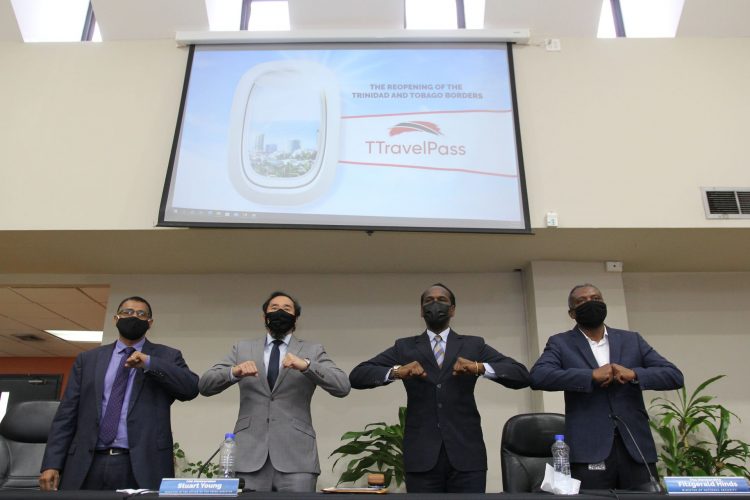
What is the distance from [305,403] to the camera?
238cm

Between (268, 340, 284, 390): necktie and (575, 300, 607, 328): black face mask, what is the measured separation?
1235mm

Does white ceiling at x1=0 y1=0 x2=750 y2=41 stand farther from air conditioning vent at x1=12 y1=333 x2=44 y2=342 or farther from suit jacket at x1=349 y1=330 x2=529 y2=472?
air conditioning vent at x1=12 y1=333 x2=44 y2=342

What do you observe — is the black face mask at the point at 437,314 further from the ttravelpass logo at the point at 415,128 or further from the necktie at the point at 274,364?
the ttravelpass logo at the point at 415,128

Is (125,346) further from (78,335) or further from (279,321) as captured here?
(78,335)

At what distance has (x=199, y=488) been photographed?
1.46 meters

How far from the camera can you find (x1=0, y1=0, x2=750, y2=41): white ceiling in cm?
409

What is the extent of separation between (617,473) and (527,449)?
0.34 m

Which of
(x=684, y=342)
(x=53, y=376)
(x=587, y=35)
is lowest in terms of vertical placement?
(x=53, y=376)

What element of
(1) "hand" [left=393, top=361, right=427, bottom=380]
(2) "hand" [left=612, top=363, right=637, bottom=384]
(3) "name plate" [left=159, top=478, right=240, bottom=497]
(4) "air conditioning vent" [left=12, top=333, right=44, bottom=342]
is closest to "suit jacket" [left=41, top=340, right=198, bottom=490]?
(3) "name plate" [left=159, top=478, right=240, bottom=497]

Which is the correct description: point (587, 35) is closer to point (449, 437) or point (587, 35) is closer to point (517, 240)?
point (517, 240)

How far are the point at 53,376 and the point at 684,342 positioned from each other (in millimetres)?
4326

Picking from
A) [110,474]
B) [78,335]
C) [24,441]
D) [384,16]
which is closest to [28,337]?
[78,335]

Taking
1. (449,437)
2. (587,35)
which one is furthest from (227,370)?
(587,35)

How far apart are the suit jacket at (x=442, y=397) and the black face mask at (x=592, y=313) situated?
1.04 feet
